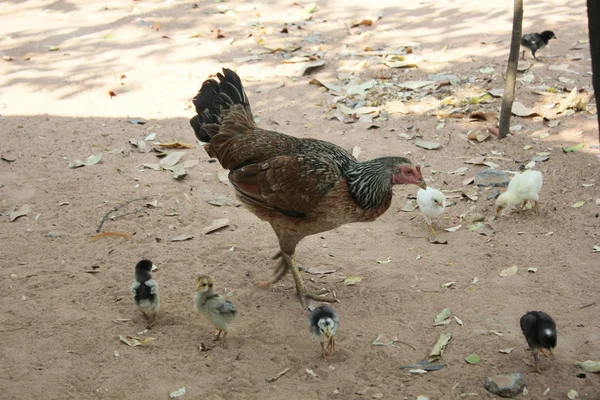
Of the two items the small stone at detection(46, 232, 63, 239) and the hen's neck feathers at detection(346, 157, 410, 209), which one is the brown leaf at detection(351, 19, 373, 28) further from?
the small stone at detection(46, 232, 63, 239)

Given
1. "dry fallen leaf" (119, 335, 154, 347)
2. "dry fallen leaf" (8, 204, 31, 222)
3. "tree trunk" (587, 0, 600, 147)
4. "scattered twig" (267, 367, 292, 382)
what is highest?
"tree trunk" (587, 0, 600, 147)

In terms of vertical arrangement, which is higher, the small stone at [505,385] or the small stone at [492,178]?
the small stone at [505,385]

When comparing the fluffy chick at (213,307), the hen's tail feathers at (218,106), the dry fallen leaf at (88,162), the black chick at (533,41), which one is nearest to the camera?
the fluffy chick at (213,307)

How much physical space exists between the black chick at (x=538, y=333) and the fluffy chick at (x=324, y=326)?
1360 millimetres

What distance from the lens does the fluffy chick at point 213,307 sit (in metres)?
4.88

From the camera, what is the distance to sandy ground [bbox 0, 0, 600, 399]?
467 cm

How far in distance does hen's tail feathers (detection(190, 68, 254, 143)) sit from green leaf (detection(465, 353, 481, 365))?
2.94 metres

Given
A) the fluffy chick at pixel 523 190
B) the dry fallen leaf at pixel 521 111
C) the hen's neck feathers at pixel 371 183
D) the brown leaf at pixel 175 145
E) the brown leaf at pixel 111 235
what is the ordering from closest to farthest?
the hen's neck feathers at pixel 371 183 < the fluffy chick at pixel 523 190 < the brown leaf at pixel 111 235 < the brown leaf at pixel 175 145 < the dry fallen leaf at pixel 521 111

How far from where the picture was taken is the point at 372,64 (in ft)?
34.8

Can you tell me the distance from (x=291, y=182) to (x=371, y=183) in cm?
66

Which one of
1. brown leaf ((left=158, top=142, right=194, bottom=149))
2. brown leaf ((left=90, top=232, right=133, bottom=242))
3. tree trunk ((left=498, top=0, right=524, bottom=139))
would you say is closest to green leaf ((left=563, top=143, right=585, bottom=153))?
tree trunk ((left=498, top=0, right=524, bottom=139))

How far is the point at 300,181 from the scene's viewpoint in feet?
17.4

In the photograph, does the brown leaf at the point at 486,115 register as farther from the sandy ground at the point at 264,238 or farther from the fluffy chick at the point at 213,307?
the fluffy chick at the point at 213,307

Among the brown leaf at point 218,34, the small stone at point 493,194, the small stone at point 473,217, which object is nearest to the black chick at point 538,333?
the small stone at point 473,217
